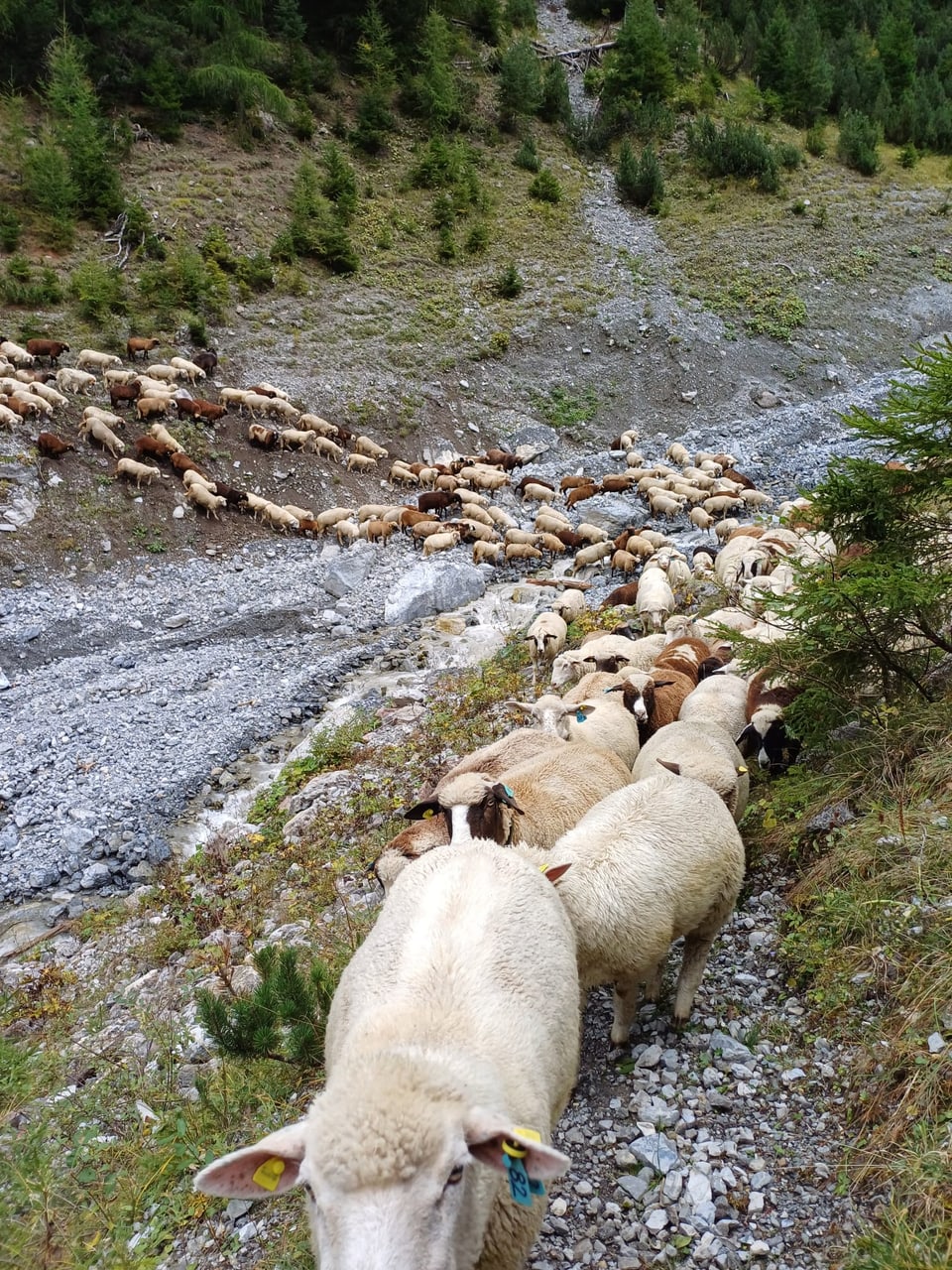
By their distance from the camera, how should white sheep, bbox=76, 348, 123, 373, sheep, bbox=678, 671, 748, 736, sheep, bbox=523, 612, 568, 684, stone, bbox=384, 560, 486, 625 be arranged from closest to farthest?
sheep, bbox=678, 671, 748, 736 → sheep, bbox=523, 612, 568, 684 → stone, bbox=384, 560, 486, 625 → white sheep, bbox=76, 348, 123, 373

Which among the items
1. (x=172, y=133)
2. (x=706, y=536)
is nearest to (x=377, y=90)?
(x=172, y=133)

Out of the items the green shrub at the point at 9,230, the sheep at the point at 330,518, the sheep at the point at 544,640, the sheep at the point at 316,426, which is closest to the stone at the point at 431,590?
the sheep at the point at 330,518

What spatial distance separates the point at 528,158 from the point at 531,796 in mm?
37394

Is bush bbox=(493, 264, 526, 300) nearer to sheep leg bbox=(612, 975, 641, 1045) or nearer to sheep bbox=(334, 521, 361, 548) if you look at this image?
sheep bbox=(334, 521, 361, 548)

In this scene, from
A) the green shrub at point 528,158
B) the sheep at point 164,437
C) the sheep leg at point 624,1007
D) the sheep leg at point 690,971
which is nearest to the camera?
the sheep leg at point 624,1007

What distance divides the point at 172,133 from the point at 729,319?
2173cm

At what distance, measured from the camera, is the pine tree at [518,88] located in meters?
36.8

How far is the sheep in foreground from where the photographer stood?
197cm

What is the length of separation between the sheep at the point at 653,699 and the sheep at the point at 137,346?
16.7 m

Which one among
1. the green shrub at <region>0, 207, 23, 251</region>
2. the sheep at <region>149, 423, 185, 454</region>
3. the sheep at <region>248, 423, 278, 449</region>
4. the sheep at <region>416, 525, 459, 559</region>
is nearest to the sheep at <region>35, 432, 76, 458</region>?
the sheep at <region>149, 423, 185, 454</region>

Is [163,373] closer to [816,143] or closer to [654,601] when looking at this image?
[654,601]

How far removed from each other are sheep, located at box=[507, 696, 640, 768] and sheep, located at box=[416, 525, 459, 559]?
936 centimetres

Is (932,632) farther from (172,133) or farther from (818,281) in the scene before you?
(172,133)

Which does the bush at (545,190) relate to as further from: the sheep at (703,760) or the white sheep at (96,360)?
the sheep at (703,760)
